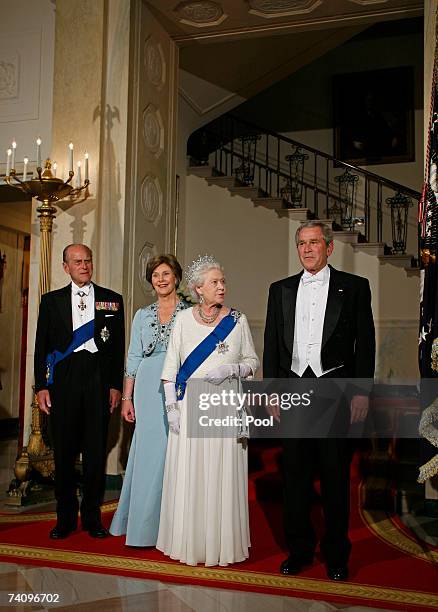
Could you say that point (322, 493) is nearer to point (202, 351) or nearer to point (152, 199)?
point (202, 351)

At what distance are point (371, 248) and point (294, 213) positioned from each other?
1010 mm

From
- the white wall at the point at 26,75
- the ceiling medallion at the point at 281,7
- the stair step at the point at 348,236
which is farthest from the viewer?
the stair step at the point at 348,236

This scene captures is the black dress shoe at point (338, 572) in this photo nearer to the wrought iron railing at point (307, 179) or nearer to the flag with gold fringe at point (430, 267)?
the flag with gold fringe at point (430, 267)

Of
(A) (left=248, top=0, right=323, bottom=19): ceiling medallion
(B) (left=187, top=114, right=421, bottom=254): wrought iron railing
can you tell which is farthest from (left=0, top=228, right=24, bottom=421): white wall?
(A) (left=248, top=0, right=323, bottom=19): ceiling medallion

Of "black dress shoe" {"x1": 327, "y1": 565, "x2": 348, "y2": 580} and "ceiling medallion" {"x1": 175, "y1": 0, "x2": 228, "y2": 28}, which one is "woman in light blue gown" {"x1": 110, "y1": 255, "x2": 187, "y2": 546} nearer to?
"black dress shoe" {"x1": 327, "y1": 565, "x2": 348, "y2": 580}

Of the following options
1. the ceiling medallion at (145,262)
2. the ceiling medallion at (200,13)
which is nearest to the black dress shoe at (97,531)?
the ceiling medallion at (145,262)

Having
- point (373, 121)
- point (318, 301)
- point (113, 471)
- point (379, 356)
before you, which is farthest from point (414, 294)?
point (318, 301)

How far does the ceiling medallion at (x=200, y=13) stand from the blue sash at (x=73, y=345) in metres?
2.99

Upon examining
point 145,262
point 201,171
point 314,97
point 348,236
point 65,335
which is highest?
point 314,97

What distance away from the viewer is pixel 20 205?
8461 millimetres

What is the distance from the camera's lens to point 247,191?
811 cm

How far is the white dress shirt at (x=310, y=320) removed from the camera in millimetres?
3070

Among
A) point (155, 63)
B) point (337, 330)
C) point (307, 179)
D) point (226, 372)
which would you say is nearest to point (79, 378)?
point (226, 372)

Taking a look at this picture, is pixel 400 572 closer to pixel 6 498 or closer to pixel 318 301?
pixel 318 301
